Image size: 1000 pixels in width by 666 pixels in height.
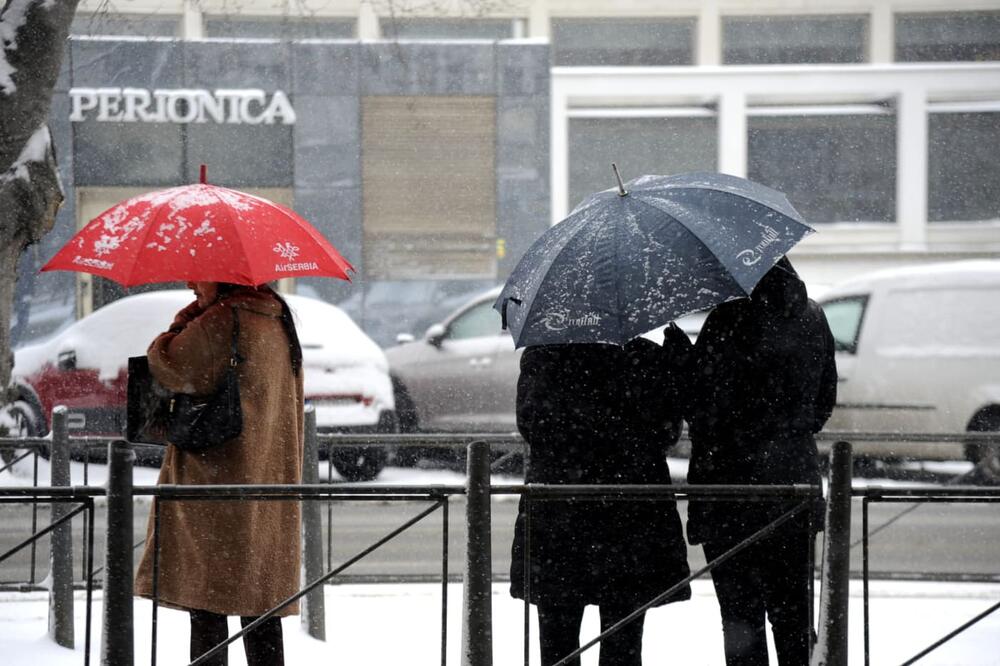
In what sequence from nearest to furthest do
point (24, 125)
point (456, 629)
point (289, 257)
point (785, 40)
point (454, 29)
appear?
point (289, 257), point (24, 125), point (456, 629), point (454, 29), point (785, 40)

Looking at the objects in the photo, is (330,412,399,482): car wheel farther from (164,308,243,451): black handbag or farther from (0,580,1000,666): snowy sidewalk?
(164,308,243,451): black handbag

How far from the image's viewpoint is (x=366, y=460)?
11.7m

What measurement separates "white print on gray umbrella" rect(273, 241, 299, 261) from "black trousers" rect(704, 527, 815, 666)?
1718 mm

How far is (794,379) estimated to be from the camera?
405 centimetres

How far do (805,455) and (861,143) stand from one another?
67.4 feet

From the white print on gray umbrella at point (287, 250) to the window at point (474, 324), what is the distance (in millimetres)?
8715

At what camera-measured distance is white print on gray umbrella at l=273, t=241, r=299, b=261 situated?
14.1 ft

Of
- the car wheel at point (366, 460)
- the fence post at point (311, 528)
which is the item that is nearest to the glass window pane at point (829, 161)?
the car wheel at point (366, 460)

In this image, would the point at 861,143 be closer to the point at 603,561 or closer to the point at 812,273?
the point at 812,273

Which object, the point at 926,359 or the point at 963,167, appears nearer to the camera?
the point at 926,359

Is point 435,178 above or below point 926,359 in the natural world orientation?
above

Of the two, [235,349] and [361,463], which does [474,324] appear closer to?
[361,463]

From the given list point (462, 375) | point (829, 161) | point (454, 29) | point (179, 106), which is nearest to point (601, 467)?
point (462, 375)

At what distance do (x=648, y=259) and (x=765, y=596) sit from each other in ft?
4.00
